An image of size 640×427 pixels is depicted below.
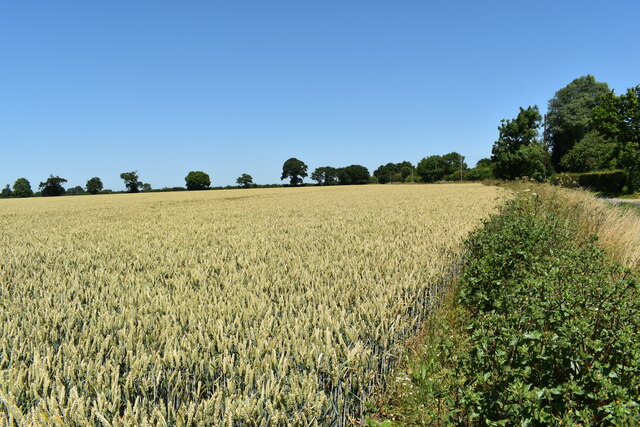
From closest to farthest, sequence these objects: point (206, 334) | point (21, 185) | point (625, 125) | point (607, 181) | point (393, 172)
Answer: point (206, 334)
point (625, 125)
point (607, 181)
point (21, 185)
point (393, 172)

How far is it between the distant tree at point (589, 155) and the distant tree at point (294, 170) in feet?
252

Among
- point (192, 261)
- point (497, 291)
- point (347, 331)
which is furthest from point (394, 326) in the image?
point (192, 261)

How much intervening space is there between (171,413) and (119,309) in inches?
74.2

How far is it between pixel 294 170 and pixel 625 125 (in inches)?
3650

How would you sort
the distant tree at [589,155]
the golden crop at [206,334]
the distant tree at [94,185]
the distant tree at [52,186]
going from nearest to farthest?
the golden crop at [206,334]
the distant tree at [589,155]
the distant tree at [52,186]
the distant tree at [94,185]

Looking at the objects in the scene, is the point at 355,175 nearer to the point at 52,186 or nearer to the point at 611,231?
the point at 52,186

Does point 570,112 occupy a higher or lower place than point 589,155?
higher

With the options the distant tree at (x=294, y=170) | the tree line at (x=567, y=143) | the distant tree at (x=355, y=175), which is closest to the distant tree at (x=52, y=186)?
the tree line at (x=567, y=143)

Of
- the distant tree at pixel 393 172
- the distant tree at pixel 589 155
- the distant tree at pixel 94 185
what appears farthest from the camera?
the distant tree at pixel 393 172

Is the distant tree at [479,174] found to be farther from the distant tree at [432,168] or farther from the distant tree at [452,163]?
the distant tree at [452,163]

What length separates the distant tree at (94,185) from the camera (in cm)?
8619

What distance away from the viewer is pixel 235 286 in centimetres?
359

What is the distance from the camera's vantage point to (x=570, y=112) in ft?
203

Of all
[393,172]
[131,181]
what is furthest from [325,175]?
[131,181]
